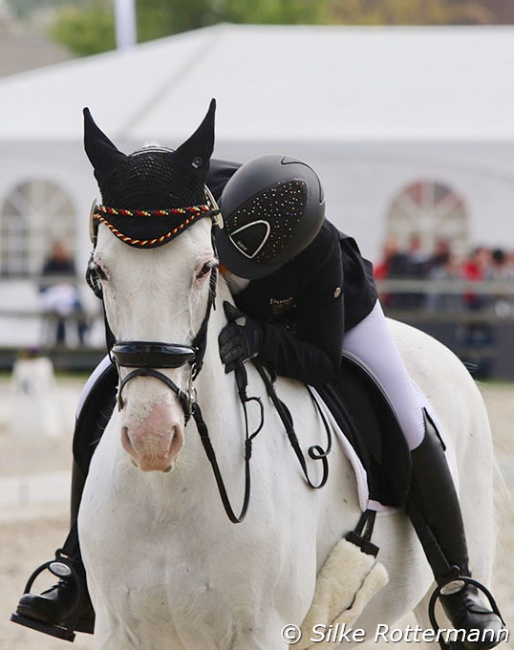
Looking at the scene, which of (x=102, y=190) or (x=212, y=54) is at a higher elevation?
(x=102, y=190)

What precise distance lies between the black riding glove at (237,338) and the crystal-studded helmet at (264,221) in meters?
0.14

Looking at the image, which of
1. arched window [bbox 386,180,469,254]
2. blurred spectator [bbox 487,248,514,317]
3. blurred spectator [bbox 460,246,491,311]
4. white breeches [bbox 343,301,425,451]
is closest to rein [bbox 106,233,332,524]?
white breeches [bbox 343,301,425,451]

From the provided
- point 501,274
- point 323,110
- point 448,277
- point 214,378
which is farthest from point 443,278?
point 214,378

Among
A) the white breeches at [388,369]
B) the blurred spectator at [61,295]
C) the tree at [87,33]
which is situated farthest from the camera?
the tree at [87,33]

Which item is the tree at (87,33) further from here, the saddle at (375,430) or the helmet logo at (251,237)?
the helmet logo at (251,237)

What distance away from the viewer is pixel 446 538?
16.5 ft

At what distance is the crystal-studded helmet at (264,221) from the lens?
4180 millimetres

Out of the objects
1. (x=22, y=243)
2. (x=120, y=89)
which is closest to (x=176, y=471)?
(x=120, y=89)

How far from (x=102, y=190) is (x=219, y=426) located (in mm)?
831

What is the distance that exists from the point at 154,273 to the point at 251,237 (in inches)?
26.3

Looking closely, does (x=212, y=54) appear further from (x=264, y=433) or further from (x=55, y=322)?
(x=264, y=433)

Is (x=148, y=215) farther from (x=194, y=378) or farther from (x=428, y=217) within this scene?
(x=428, y=217)

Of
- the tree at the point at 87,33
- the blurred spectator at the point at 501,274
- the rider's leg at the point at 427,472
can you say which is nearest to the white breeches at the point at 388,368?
the rider's leg at the point at 427,472

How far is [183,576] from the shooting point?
12.9 feet
